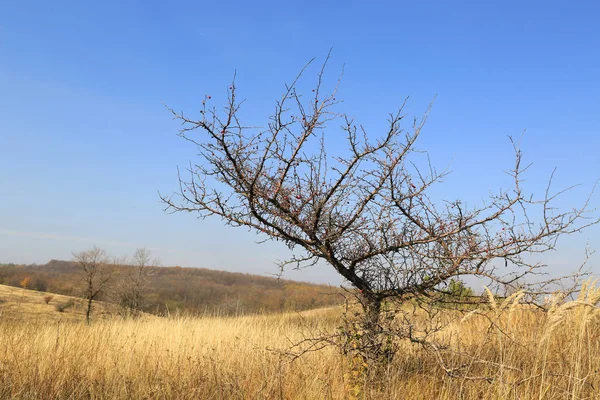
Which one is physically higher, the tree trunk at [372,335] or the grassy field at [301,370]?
the tree trunk at [372,335]

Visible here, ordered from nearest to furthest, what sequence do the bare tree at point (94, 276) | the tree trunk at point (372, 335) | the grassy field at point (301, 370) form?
1. the grassy field at point (301, 370)
2. the tree trunk at point (372, 335)
3. the bare tree at point (94, 276)

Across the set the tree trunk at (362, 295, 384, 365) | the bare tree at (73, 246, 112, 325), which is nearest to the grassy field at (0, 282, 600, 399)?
the tree trunk at (362, 295, 384, 365)

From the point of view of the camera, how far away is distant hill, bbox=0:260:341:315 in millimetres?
24297

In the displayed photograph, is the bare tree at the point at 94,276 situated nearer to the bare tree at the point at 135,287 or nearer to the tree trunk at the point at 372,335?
the bare tree at the point at 135,287

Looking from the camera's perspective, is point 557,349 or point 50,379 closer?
point 50,379

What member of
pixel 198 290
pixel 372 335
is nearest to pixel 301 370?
pixel 372 335

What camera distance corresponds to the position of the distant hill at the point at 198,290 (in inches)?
957

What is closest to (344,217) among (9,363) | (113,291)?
(9,363)

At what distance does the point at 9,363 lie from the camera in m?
4.88

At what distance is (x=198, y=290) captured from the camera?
51.2m

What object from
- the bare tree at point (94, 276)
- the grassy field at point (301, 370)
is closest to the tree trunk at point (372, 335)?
the grassy field at point (301, 370)

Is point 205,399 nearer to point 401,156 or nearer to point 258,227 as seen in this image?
point 258,227

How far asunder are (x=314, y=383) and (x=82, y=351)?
10.3 feet

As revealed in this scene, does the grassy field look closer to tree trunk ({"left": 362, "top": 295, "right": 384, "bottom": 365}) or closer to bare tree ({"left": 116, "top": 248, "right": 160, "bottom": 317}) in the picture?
tree trunk ({"left": 362, "top": 295, "right": 384, "bottom": 365})
